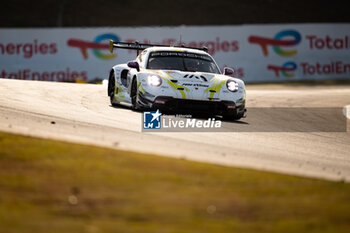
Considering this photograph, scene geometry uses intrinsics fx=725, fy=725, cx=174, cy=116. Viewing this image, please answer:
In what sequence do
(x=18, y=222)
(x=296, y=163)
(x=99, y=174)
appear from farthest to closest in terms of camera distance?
(x=296, y=163) → (x=99, y=174) → (x=18, y=222)

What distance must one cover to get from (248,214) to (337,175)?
249cm

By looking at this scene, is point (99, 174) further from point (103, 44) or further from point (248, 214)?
point (103, 44)

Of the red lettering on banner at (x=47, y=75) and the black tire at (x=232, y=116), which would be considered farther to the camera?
the red lettering on banner at (x=47, y=75)

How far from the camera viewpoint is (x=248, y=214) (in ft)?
16.9

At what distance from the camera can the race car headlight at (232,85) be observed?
39.2ft

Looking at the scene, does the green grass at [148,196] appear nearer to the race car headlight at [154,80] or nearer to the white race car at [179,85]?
the white race car at [179,85]

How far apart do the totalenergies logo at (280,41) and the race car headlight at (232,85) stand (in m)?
15.8

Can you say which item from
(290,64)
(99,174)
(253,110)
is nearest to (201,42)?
(290,64)

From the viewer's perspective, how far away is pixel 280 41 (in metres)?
27.8

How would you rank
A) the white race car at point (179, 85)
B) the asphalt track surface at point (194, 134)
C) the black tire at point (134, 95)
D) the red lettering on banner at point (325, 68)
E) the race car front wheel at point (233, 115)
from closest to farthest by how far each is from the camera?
the asphalt track surface at point (194, 134)
the white race car at point (179, 85)
the race car front wheel at point (233, 115)
the black tire at point (134, 95)
the red lettering on banner at point (325, 68)

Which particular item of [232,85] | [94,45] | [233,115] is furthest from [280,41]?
[233,115]

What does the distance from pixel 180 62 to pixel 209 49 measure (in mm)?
14484

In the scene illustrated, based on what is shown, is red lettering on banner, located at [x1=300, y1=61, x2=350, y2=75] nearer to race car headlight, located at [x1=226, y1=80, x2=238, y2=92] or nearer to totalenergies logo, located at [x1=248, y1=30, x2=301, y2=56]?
totalenergies logo, located at [x1=248, y1=30, x2=301, y2=56]

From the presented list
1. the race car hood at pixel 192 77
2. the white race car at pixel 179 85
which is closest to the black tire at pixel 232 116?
the white race car at pixel 179 85
